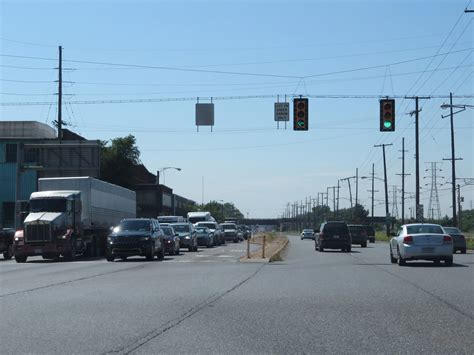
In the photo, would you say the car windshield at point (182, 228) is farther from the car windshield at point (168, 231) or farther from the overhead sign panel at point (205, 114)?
the overhead sign panel at point (205, 114)

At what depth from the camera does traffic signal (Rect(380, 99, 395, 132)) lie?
93.1 ft

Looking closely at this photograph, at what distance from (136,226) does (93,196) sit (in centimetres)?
553

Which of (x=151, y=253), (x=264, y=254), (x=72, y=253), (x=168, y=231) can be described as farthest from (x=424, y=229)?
(x=72, y=253)

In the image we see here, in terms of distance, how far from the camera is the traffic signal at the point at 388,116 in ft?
93.1

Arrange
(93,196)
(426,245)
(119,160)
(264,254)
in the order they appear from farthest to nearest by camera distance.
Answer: (119,160) < (93,196) < (264,254) < (426,245)

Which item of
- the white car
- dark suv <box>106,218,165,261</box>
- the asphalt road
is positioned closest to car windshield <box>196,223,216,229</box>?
dark suv <box>106,218,165,261</box>

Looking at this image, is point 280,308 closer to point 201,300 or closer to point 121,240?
point 201,300

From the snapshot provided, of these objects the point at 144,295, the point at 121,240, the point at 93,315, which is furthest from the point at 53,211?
the point at 93,315

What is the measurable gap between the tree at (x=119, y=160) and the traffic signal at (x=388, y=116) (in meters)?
50.4

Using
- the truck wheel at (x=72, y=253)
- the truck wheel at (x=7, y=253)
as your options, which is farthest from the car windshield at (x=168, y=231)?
the truck wheel at (x=7, y=253)

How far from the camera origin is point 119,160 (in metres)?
76.4

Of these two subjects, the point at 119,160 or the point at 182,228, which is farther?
the point at 119,160

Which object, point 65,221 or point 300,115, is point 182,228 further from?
point 300,115

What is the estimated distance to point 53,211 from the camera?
110 ft
